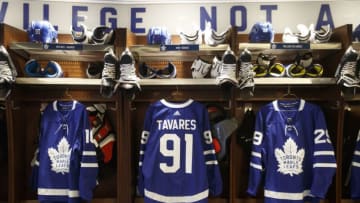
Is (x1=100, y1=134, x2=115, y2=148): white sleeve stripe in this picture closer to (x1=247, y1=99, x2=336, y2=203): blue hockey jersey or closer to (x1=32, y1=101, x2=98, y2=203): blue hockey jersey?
(x1=32, y1=101, x2=98, y2=203): blue hockey jersey

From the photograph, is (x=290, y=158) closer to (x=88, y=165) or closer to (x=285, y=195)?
(x=285, y=195)

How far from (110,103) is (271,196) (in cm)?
136

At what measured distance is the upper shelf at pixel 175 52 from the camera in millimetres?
2204

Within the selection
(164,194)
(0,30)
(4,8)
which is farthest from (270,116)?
(4,8)

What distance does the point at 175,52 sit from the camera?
91.2 inches

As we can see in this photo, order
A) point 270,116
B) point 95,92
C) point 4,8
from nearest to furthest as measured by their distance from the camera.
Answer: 1. point 270,116
2. point 95,92
3. point 4,8

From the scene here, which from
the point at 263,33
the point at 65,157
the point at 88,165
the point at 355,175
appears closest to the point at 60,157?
the point at 65,157

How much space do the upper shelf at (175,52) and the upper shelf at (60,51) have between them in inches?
9.3

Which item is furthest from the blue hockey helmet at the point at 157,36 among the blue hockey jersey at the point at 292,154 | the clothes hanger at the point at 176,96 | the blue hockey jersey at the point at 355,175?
the blue hockey jersey at the point at 355,175

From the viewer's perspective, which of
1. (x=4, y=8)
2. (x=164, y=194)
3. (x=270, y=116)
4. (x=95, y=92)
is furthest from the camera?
(x=4, y=8)

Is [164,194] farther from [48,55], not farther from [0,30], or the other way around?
[0,30]

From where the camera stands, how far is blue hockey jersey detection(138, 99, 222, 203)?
2113 mm

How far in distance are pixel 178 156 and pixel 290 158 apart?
757 mm

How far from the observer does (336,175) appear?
2.16 metres
